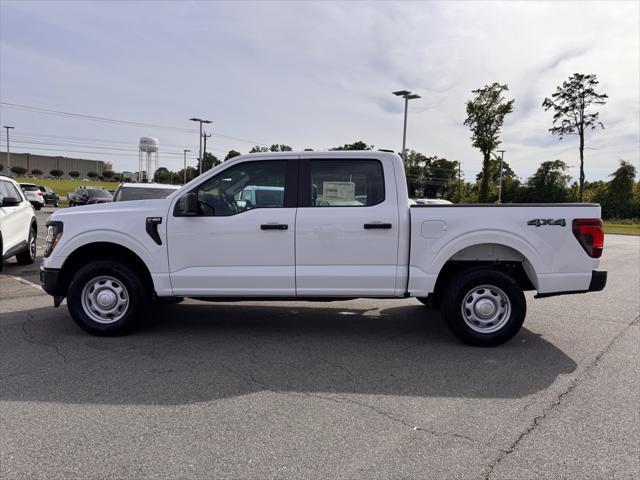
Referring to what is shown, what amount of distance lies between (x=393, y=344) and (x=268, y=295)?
148 centimetres

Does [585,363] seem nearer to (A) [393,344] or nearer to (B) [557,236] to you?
(B) [557,236]

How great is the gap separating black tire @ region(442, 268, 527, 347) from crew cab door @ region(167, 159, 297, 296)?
175 cm

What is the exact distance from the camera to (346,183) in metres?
5.30

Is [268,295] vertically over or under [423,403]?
over

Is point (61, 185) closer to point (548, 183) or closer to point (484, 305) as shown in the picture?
point (548, 183)

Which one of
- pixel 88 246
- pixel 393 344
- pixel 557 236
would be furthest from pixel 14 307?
pixel 557 236

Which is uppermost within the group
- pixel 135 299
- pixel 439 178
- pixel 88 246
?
pixel 439 178

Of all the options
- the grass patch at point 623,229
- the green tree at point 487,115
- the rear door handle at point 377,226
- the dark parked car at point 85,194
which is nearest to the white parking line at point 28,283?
the rear door handle at point 377,226

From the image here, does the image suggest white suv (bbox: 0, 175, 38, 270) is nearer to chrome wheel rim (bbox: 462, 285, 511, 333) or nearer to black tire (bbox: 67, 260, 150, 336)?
black tire (bbox: 67, 260, 150, 336)

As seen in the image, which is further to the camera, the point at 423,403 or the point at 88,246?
the point at 88,246

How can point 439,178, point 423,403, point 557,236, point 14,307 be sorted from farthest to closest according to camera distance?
point 439,178 → point 14,307 → point 557,236 → point 423,403

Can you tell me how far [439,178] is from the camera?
324 feet

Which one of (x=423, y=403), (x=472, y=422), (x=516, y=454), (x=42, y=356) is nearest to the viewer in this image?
(x=516, y=454)

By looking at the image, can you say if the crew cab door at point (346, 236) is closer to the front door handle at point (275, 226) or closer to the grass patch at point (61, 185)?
the front door handle at point (275, 226)
